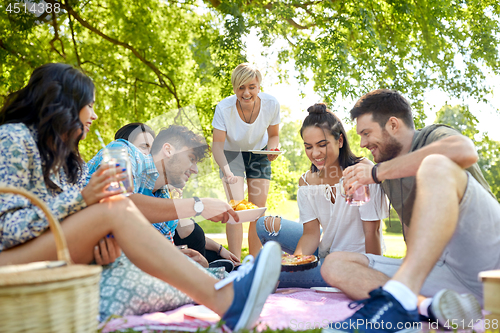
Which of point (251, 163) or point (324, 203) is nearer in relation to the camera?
point (324, 203)

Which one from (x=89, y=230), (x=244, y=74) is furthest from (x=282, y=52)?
(x=89, y=230)

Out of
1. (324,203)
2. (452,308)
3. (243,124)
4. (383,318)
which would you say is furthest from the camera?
(243,124)

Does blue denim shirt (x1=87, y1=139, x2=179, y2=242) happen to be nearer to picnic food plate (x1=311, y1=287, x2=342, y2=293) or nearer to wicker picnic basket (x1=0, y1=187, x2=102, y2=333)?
picnic food plate (x1=311, y1=287, x2=342, y2=293)

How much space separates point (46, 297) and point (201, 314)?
0.96m

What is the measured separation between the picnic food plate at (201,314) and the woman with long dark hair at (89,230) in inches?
9.7

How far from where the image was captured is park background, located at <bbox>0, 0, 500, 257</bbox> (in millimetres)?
6961

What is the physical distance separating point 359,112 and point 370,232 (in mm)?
905

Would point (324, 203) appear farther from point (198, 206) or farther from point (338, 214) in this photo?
point (198, 206)

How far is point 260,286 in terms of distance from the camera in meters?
1.84

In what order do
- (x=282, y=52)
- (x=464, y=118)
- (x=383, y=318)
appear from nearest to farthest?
(x=383, y=318)
(x=282, y=52)
(x=464, y=118)

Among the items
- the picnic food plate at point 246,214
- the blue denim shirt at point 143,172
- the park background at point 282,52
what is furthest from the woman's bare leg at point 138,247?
the park background at point 282,52

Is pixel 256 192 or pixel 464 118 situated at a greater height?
pixel 464 118

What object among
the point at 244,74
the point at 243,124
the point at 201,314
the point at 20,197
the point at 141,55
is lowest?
the point at 201,314

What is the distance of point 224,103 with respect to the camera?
4.80 m
